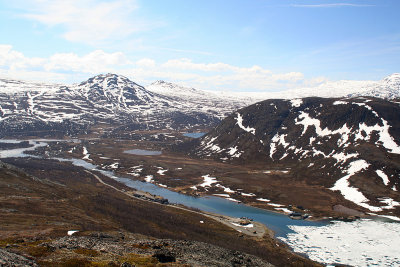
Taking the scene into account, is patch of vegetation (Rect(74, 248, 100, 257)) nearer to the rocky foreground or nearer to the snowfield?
the rocky foreground

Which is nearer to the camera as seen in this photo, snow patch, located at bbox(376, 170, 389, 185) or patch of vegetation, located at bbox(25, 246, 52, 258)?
patch of vegetation, located at bbox(25, 246, 52, 258)

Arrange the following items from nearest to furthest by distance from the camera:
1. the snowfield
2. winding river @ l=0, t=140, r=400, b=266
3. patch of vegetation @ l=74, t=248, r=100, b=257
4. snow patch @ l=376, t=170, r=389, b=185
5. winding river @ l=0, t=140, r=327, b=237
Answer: patch of vegetation @ l=74, t=248, r=100, b=257 < the snowfield < winding river @ l=0, t=140, r=400, b=266 < winding river @ l=0, t=140, r=327, b=237 < snow patch @ l=376, t=170, r=389, b=185

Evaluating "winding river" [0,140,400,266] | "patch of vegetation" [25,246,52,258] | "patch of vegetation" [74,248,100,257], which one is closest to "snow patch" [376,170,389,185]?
"winding river" [0,140,400,266]

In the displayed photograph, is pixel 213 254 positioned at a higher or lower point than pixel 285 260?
higher

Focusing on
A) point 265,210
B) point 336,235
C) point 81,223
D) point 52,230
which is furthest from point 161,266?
point 265,210

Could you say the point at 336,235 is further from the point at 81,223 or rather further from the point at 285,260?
the point at 81,223

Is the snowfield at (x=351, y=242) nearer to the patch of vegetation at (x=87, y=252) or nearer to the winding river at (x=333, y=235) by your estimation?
the winding river at (x=333, y=235)

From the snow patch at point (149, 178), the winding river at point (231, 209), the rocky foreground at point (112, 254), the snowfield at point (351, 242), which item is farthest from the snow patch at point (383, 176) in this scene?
the snow patch at point (149, 178)

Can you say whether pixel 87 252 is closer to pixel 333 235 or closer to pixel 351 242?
pixel 351 242
